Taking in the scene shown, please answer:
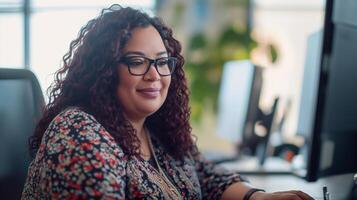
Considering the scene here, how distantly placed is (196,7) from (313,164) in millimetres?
3398

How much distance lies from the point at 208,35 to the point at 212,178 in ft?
9.87

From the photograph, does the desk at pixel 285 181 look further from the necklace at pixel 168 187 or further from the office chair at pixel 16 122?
the office chair at pixel 16 122

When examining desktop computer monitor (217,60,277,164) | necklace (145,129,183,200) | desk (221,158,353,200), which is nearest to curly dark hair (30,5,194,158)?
necklace (145,129,183,200)

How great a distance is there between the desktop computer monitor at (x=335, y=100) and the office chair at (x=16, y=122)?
77 centimetres

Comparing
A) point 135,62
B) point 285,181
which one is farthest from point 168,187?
point 285,181

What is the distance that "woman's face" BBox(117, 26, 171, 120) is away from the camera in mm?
1120

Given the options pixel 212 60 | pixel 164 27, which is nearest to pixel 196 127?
pixel 212 60

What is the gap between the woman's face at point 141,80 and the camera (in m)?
1.12

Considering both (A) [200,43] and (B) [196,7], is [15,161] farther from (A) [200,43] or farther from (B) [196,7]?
(B) [196,7]

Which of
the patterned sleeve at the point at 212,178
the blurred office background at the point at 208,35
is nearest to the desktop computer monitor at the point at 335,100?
the patterned sleeve at the point at 212,178

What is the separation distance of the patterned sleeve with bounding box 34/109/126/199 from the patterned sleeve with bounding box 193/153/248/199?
0.44 metres

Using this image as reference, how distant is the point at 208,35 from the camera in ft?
14.1

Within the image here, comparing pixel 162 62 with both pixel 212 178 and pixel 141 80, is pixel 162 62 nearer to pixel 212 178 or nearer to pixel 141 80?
pixel 141 80

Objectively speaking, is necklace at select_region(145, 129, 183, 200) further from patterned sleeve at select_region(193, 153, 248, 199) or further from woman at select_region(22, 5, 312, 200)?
patterned sleeve at select_region(193, 153, 248, 199)
